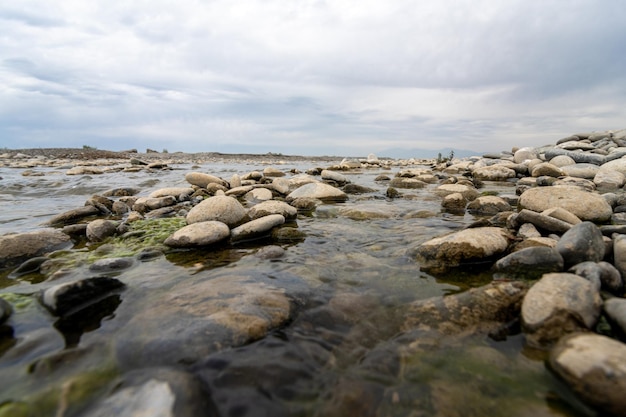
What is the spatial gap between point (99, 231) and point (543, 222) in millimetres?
6724

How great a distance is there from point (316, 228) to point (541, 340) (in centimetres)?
380

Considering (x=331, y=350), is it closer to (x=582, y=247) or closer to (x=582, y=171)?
(x=582, y=247)

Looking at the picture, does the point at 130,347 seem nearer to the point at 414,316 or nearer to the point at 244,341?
the point at 244,341

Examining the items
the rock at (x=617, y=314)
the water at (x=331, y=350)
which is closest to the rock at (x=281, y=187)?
the water at (x=331, y=350)

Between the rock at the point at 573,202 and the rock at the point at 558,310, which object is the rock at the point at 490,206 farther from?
the rock at the point at 558,310

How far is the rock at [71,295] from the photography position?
2545 mm

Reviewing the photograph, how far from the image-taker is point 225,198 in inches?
233

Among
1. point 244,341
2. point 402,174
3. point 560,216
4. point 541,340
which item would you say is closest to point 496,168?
point 402,174

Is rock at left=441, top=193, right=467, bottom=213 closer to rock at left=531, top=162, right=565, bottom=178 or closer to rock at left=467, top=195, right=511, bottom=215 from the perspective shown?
rock at left=467, top=195, right=511, bottom=215

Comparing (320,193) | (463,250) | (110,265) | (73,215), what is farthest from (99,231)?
(463,250)

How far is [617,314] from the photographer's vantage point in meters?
2.06

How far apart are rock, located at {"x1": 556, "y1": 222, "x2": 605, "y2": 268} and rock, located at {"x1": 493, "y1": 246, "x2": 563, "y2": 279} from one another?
0.10m

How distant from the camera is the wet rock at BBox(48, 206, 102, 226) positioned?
5910mm

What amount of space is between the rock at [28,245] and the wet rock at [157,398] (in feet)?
11.0
